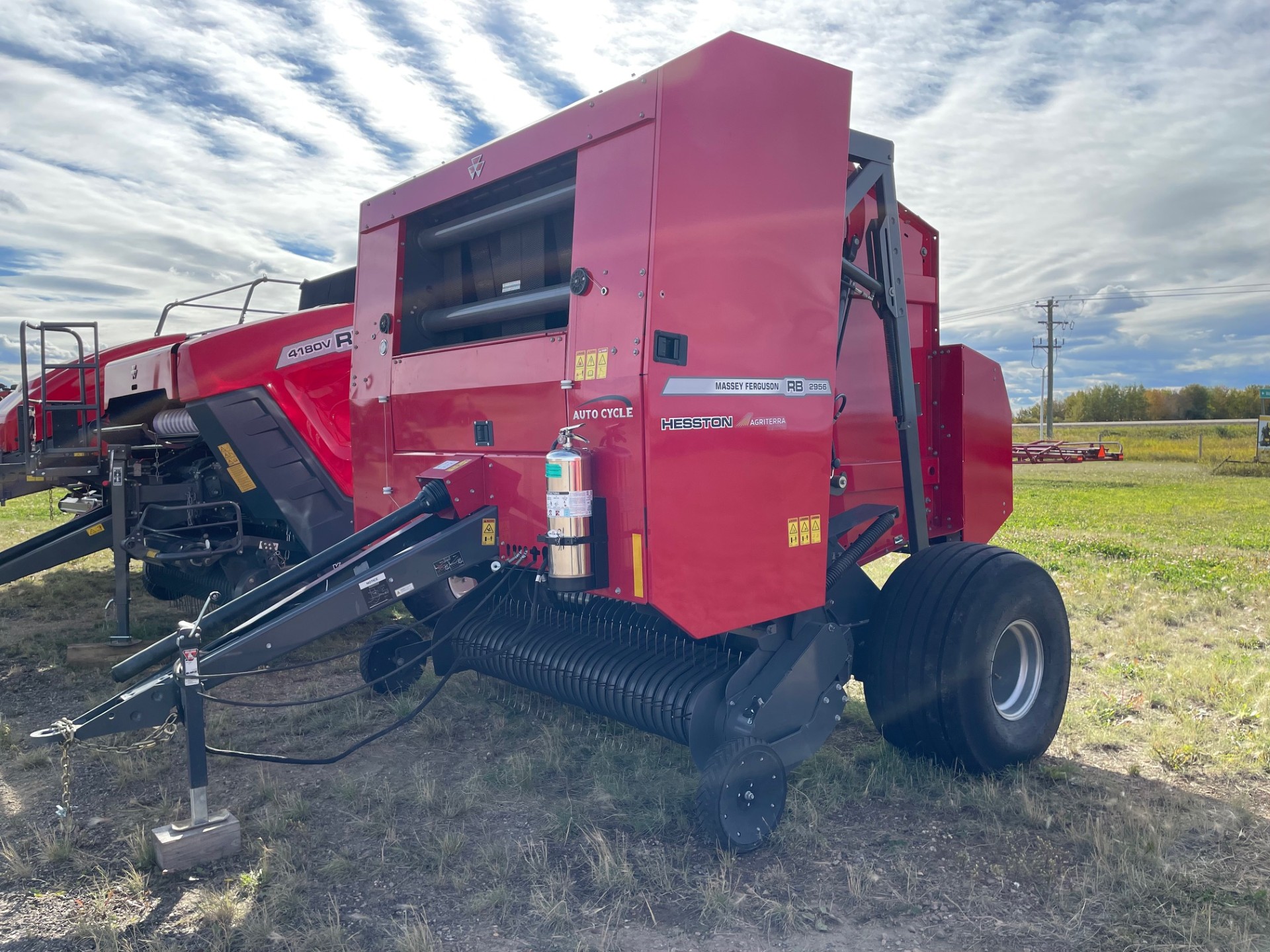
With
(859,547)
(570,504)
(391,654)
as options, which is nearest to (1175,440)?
(859,547)

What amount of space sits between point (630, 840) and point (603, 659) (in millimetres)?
806

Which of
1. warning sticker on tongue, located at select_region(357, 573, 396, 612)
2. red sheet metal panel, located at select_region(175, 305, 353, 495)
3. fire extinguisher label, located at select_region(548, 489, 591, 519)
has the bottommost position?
warning sticker on tongue, located at select_region(357, 573, 396, 612)

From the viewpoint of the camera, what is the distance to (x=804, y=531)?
11.7 feet

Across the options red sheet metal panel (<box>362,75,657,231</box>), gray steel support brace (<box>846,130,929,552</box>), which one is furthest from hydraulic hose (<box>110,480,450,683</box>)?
gray steel support brace (<box>846,130,929,552</box>)

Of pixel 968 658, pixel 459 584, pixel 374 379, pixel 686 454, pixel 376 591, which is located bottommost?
pixel 968 658

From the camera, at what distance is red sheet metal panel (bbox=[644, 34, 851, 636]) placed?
3.17 meters

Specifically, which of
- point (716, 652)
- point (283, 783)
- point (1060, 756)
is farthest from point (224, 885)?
point (1060, 756)

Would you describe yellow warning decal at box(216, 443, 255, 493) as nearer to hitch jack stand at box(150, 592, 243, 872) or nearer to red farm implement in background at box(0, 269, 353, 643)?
red farm implement in background at box(0, 269, 353, 643)

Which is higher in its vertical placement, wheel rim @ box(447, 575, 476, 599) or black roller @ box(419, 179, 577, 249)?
black roller @ box(419, 179, 577, 249)

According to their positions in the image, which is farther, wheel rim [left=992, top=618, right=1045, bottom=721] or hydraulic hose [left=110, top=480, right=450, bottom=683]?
wheel rim [left=992, top=618, right=1045, bottom=721]

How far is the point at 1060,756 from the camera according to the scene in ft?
14.1

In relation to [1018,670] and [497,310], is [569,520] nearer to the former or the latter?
[497,310]

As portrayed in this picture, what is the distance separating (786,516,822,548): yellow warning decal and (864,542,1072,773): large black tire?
0.60 m

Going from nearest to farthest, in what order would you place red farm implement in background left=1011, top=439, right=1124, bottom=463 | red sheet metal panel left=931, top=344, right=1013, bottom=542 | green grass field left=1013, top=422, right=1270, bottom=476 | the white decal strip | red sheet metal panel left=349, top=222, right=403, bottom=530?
the white decal strip
red sheet metal panel left=349, top=222, right=403, bottom=530
red sheet metal panel left=931, top=344, right=1013, bottom=542
green grass field left=1013, top=422, right=1270, bottom=476
red farm implement in background left=1011, top=439, right=1124, bottom=463
